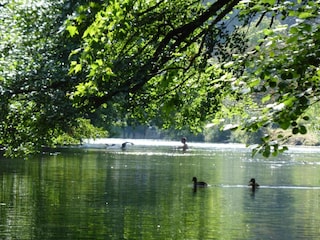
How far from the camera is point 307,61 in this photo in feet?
26.2


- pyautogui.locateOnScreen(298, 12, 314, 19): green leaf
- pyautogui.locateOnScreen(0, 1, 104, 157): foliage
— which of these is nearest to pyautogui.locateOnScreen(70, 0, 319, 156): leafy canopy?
pyautogui.locateOnScreen(298, 12, 314, 19): green leaf

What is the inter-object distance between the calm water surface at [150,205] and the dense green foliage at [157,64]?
3.69 metres

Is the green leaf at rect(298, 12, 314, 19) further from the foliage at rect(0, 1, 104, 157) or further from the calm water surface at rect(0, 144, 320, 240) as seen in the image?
the calm water surface at rect(0, 144, 320, 240)

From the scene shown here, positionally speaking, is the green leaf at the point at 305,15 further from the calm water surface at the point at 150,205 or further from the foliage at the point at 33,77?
the calm water surface at the point at 150,205

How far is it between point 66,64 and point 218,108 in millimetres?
5908

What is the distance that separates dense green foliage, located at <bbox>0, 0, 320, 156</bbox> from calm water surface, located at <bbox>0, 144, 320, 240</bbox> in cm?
369

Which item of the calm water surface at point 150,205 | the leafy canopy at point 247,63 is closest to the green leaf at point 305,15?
the leafy canopy at point 247,63

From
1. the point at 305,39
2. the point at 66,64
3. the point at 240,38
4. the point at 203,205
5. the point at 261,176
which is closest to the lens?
the point at 305,39

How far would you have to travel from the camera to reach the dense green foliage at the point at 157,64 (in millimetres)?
8133

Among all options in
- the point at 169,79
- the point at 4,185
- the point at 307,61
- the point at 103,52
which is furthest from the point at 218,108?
the point at 4,185

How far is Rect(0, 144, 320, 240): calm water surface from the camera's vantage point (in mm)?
25297

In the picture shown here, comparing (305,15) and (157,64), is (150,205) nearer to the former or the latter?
(157,64)

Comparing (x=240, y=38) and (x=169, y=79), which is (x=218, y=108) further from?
(x=169, y=79)

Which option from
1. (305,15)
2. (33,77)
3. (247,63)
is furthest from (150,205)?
(305,15)
